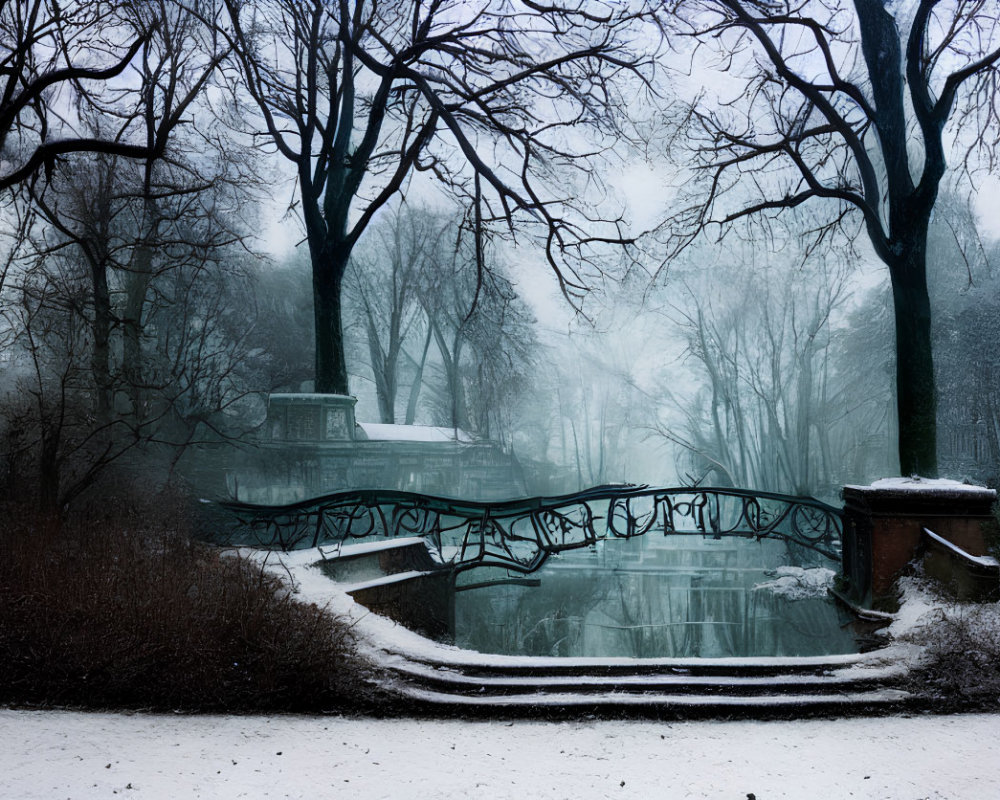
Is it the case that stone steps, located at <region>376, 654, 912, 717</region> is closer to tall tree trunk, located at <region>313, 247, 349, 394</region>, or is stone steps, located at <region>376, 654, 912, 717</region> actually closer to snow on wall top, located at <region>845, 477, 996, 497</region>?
snow on wall top, located at <region>845, 477, 996, 497</region>

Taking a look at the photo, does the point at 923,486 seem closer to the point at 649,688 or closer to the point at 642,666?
the point at 642,666

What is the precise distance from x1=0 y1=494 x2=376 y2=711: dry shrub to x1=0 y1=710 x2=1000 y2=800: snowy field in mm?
176

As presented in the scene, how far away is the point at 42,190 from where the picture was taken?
7488 millimetres

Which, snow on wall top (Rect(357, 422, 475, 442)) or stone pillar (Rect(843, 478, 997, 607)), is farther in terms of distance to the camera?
snow on wall top (Rect(357, 422, 475, 442))

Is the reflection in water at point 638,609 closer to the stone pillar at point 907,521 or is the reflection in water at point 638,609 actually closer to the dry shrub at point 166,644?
the stone pillar at point 907,521

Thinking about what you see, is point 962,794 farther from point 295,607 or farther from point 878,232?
point 878,232

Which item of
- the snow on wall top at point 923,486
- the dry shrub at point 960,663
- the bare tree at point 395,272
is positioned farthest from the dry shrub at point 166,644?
the snow on wall top at point 923,486

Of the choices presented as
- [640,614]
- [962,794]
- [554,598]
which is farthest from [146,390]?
[962,794]

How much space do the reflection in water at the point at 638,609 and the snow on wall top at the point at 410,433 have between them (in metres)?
1.65

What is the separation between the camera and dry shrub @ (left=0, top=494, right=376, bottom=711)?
4.08 meters

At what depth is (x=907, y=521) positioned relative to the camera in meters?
5.84

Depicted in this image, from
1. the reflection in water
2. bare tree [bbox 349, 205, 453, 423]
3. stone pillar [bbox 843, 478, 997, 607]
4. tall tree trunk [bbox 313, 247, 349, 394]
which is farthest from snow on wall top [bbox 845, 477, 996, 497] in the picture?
tall tree trunk [bbox 313, 247, 349, 394]

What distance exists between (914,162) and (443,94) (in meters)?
4.96

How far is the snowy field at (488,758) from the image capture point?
3154 mm
